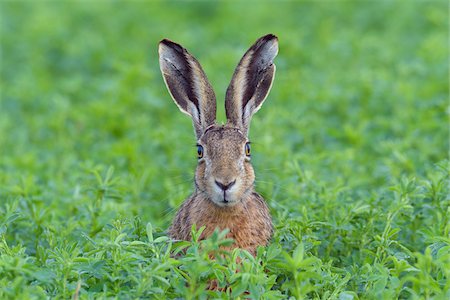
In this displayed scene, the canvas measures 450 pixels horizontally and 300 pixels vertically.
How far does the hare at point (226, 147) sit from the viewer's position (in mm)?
5377

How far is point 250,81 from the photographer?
600 cm

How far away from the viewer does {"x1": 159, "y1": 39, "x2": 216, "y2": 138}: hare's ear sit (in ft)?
19.6

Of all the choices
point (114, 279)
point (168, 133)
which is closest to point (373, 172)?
point (168, 133)

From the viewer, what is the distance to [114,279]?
15.6ft

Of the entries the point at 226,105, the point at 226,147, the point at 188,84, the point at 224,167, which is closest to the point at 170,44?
the point at 188,84

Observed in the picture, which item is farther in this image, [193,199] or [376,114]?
[376,114]

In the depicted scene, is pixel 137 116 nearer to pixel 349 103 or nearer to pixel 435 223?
pixel 349 103

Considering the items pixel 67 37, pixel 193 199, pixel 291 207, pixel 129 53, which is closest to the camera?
pixel 193 199

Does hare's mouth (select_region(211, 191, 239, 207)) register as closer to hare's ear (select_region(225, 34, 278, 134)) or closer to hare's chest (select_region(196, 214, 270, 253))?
hare's chest (select_region(196, 214, 270, 253))

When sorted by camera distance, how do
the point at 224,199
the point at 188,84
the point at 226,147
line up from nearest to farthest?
1. the point at 224,199
2. the point at 226,147
3. the point at 188,84

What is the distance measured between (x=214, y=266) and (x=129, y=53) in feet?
22.9

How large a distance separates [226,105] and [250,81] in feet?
0.79

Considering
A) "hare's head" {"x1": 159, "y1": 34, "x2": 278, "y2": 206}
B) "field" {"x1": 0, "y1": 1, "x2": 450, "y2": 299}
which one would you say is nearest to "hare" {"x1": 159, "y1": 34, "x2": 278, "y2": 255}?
"hare's head" {"x1": 159, "y1": 34, "x2": 278, "y2": 206}

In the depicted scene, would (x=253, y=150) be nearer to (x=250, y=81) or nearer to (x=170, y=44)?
(x=250, y=81)
